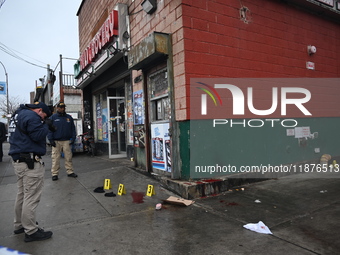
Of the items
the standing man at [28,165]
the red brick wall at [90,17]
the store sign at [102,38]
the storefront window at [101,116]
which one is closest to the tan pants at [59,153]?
the standing man at [28,165]

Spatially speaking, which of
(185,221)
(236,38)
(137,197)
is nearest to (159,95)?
(236,38)

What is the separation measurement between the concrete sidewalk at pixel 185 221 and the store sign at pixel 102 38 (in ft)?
14.7

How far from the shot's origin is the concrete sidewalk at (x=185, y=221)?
2.99 meters

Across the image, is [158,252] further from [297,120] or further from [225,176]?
[297,120]

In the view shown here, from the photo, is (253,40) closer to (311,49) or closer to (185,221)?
(311,49)

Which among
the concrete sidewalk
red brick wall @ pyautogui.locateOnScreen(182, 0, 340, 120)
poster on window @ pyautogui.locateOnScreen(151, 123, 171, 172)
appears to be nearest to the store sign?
red brick wall @ pyautogui.locateOnScreen(182, 0, 340, 120)

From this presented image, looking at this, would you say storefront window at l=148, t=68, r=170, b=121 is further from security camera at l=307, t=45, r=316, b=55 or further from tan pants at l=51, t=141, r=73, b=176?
security camera at l=307, t=45, r=316, b=55

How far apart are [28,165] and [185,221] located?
7.67ft

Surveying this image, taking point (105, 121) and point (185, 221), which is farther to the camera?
point (105, 121)

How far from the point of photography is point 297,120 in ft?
22.9

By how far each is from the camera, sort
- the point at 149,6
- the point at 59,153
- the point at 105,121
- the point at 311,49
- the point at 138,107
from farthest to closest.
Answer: the point at 105,121
the point at 311,49
the point at 138,107
the point at 59,153
the point at 149,6

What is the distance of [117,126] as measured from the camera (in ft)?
33.5

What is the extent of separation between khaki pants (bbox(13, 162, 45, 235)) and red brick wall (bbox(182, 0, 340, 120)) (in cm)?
292

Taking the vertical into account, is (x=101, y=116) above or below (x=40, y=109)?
above
